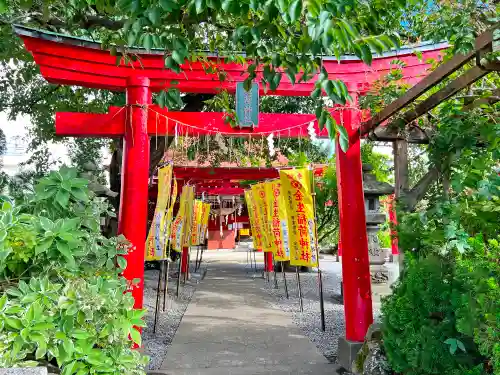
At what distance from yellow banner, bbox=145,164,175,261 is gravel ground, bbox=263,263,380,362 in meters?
2.83

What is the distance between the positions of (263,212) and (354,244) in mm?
5563

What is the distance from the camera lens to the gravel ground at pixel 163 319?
6.07 meters

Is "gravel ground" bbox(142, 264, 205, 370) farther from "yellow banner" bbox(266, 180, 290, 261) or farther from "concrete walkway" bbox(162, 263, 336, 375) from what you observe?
"yellow banner" bbox(266, 180, 290, 261)

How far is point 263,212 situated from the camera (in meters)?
10.8

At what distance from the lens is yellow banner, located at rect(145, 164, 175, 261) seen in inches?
260

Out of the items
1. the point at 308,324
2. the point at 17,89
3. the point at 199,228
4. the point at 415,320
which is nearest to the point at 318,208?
the point at 199,228

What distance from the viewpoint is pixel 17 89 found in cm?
973

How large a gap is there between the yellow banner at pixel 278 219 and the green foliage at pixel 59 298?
5.37 metres

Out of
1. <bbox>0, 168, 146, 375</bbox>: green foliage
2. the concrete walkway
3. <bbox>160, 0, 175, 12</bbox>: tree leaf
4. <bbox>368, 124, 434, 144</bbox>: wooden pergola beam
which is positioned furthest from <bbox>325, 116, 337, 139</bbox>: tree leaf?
the concrete walkway

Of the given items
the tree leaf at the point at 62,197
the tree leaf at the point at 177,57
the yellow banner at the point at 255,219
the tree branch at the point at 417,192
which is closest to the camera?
the tree leaf at the point at 177,57

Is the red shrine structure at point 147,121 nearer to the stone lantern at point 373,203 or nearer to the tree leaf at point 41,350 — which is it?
the stone lantern at point 373,203

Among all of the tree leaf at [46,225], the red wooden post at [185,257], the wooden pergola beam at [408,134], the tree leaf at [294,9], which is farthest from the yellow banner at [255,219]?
the tree leaf at [294,9]

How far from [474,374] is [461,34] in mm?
2621

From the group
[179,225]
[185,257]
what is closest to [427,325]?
[179,225]
